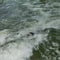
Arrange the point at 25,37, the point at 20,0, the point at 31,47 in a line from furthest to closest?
the point at 20,0 < the point at 25,37 < the point at 31,47

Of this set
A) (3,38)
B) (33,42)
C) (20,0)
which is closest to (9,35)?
(3,38)

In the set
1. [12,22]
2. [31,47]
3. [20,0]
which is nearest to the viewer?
[31,47]

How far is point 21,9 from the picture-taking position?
8.34m

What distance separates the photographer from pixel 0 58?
448cm

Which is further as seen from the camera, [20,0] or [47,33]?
[20,0]

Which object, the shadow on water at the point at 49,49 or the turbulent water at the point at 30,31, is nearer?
the shadow on water at the point at 49,49

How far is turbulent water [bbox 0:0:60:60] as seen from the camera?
15.2 ft

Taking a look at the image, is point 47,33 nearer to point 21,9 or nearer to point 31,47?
point 31,47

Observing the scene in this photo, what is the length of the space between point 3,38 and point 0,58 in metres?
1.04

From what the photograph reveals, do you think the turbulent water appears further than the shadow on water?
Yes

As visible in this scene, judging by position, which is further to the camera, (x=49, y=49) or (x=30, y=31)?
(x=30, y=31)

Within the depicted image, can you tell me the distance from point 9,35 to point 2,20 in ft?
5.62

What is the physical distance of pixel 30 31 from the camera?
5.79m

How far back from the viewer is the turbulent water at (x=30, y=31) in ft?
15.2
